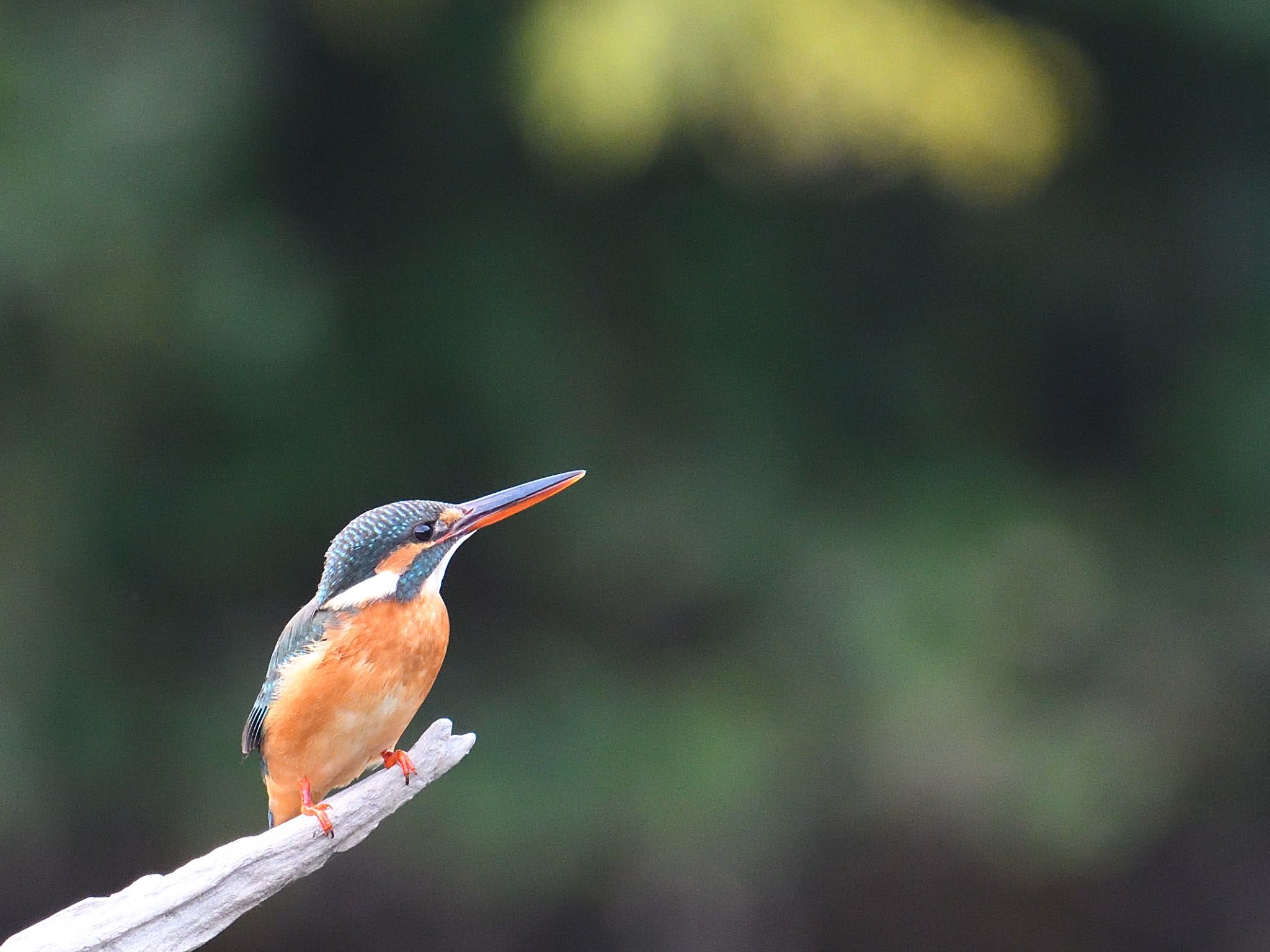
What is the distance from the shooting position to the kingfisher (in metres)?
2.35

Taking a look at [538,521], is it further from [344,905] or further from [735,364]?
[344,905]

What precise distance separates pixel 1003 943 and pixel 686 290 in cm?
334

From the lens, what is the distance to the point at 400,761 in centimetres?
235

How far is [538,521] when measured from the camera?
5242mm

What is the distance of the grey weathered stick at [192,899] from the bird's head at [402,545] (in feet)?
1.27

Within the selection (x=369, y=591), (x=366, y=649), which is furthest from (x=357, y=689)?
(x=369, y=591)

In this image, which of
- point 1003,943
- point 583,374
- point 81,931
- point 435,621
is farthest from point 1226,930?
point 81,931

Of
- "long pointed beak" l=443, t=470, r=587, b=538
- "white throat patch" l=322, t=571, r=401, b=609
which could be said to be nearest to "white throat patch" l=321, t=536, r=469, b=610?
"white throat patch" l=322, t=571, r=401, b=609

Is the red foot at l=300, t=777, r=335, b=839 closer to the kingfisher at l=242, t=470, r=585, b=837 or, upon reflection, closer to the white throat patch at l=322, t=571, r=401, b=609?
the kingfisher at l=242, t=470, r=585, b=837

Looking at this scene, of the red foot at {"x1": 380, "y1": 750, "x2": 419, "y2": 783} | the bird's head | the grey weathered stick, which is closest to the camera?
the grey weathered stick

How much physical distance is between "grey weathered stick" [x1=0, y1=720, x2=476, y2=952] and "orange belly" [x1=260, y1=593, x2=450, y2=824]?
163 mm

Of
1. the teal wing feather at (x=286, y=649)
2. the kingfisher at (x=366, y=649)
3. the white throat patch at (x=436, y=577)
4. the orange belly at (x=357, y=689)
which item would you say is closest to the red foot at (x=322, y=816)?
the kingfisher at (x=366, y=649)

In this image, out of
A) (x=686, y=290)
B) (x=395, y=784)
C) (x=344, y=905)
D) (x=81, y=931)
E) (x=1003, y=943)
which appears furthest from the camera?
(x=1003, y=943)

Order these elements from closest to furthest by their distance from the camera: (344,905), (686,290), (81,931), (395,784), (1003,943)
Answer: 1. (81,931)
2. (395,784)
3. (686,290)
4. (344,905)
5. (1003,943)
